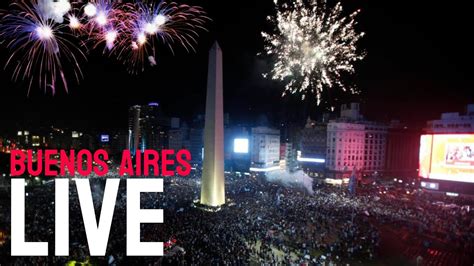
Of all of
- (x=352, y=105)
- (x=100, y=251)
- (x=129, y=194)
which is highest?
(x=352, y=105)

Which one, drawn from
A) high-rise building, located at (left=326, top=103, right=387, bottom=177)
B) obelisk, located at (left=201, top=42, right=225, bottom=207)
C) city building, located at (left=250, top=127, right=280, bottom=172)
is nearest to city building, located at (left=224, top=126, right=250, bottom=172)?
city building, located at (left=250, top=127, right=280, bottom=172)

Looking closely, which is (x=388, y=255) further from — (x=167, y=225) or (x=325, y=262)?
(x=167, y=225)

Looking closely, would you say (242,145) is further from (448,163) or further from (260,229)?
(260,229)

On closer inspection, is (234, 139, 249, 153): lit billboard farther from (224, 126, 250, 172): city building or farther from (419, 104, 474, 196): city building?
(419, 104, 474, 196): city building

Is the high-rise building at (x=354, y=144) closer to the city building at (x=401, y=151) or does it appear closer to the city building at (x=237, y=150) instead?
the city building at (x=401, y=151)

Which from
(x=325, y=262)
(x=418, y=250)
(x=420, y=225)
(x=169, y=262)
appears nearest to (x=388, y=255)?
(x=418, y=250)
